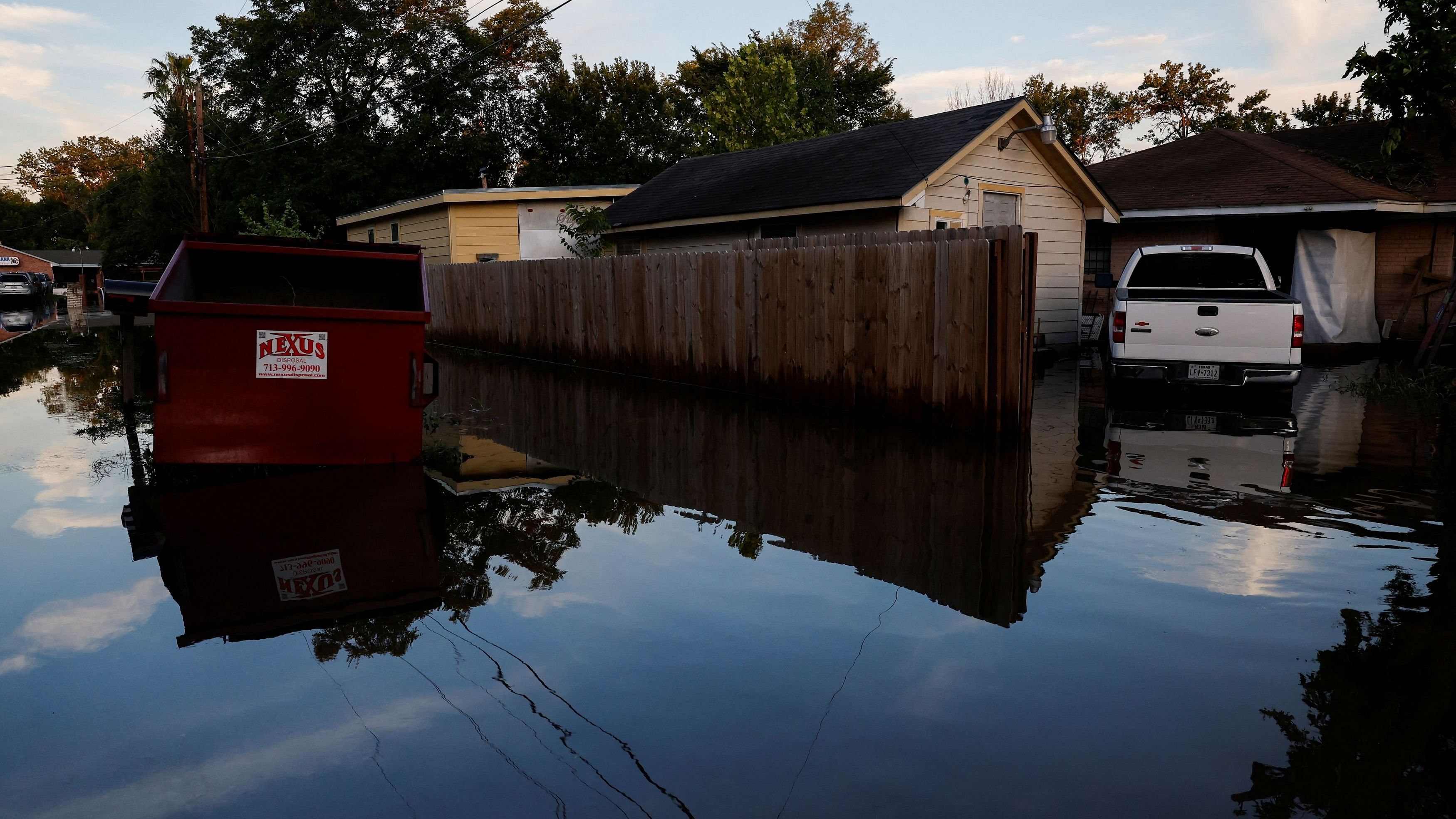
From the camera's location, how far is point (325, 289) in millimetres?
10008

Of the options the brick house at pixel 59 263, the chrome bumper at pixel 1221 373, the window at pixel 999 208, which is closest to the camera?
the chrome bumper at pixel 1221 373

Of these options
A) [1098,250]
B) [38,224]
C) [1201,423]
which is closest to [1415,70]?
[1098,250]

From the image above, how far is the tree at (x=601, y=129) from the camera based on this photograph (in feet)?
165

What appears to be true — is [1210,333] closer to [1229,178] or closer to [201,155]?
[1229,178]

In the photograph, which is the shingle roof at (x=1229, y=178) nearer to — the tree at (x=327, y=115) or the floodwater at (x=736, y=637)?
the floodwater at (x=736, y=637)

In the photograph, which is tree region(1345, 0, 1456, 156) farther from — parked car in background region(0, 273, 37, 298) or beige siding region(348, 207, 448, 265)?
parked car in background region(0, 273, 37, 298)

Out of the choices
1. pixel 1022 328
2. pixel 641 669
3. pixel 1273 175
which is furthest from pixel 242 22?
pixel 641 669

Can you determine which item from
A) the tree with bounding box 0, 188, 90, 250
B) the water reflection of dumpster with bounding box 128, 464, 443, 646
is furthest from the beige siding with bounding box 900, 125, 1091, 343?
the tree with bounding box 0, 188, 90, 250

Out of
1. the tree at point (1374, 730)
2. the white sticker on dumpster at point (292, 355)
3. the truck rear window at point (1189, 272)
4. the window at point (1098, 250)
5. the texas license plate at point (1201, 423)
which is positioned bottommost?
A: the tree at point (1374, 730)

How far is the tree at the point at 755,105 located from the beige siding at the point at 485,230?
37.6 feet

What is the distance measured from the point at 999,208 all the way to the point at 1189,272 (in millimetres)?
5883

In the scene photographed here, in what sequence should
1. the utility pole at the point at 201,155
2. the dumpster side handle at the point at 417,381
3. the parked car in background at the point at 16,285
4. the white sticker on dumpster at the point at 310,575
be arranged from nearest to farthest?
the white sticker on dumpster at the point at 310,575, the dumpster side handle at the point at 417,381, the utility pole at the point at 201,155, the parked car in background at the point at 16,285

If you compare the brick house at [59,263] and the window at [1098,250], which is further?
the brick house at [59,263]

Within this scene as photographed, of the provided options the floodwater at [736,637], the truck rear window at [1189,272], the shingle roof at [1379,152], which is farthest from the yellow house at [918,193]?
the floodwater at [736,637]
